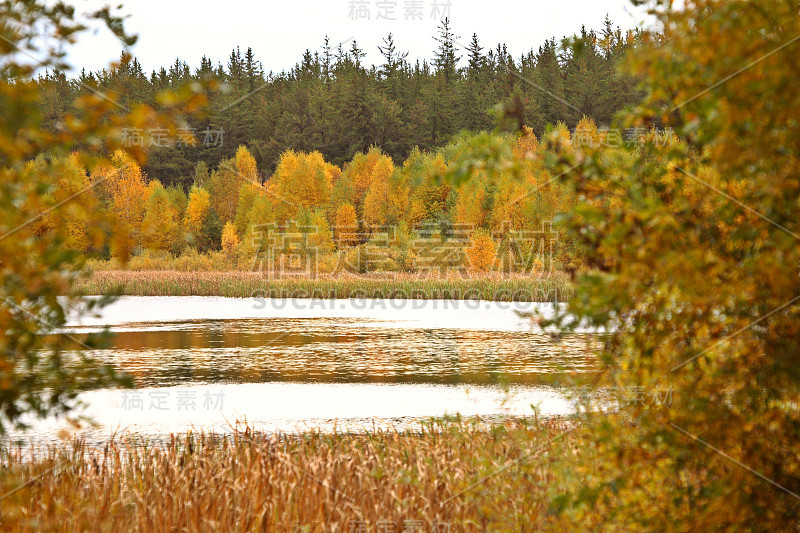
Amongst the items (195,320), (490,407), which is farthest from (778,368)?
(195,320)

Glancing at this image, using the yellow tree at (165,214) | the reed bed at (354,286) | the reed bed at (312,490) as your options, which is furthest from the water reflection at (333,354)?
the yellow tree at (165,214)

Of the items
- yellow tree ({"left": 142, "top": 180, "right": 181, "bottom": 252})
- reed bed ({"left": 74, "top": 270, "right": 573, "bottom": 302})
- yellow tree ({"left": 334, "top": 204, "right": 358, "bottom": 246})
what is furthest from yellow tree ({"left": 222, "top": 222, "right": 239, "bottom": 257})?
reed bed ({"left": 74, "top": 270, "right": 573, "bottom": 302})

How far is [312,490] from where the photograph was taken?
611 centimetres

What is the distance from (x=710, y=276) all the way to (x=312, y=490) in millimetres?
4216

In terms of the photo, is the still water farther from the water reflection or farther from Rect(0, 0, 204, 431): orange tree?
Rect(0, 0, 204, 431): orange tree

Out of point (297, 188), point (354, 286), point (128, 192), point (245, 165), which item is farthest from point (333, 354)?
point (245, 165)

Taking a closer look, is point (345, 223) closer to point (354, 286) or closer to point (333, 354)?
point (354, 286)

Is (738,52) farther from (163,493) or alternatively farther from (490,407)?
(490,407)

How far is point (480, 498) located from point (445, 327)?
18362mm

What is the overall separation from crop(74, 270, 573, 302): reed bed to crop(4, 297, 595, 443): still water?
146 inches

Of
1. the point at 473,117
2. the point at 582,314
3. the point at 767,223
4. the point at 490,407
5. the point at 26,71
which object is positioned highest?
the point at 473,117

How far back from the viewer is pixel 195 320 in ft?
86.1

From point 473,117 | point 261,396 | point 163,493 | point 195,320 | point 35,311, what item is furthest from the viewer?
point 473,117

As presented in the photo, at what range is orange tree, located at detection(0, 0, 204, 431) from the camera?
7.75 feet
